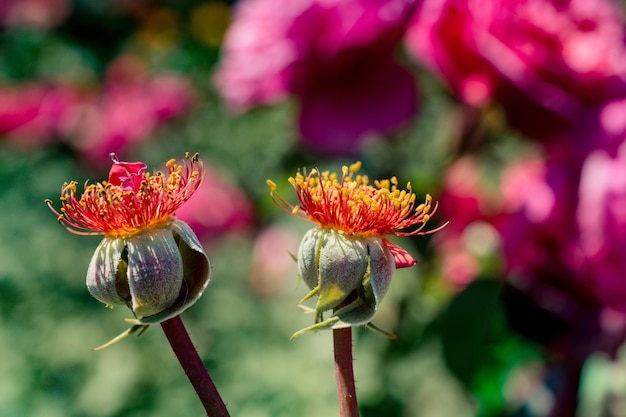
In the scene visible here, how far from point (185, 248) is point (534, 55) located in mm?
375

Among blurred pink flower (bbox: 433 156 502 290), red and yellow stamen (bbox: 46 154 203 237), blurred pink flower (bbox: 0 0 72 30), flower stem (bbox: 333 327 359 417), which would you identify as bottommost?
blurred pink flower (bbox: 0 0 72 30)

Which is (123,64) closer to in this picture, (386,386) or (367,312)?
(386,386)

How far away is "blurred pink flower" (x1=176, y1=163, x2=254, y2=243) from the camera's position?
985mm

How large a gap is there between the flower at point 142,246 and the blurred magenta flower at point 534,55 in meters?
0.35

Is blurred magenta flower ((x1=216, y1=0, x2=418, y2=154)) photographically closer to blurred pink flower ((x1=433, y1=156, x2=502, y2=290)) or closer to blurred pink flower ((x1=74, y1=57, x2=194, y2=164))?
blurred pink flower ((x1=433, y1=156, x2=502, y2=290))

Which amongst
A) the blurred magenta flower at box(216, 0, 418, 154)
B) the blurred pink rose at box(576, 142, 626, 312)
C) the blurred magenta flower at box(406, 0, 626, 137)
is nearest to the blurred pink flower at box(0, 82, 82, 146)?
the blurred magenta flower at box(216, 0, 418, 154)

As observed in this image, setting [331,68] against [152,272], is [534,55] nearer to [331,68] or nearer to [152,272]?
[331,68]

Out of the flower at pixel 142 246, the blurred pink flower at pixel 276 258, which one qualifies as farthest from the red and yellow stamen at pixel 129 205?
the blurred pink flower at pixel 276 258

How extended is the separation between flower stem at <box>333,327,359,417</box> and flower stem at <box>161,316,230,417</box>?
41mm

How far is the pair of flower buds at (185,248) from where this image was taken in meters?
0.27

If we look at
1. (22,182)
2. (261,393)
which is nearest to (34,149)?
(22,182)

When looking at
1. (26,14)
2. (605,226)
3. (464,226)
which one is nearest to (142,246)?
(605,226)

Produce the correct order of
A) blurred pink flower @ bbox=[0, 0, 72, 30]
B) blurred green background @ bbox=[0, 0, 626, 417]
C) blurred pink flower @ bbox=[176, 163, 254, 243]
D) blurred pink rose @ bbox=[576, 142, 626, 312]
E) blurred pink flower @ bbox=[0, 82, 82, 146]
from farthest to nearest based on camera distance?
blurred pink flower @ bbox=[0, 0, 72, 30] < blurred pink flower @ bbox=[0, 82, 82, 146] < blurred pink flower @ bbox=[176, 163, 254, 243] < blurred green background @ bbox=[0, 0, 626, 417] < blurred pink rose @ bbox=[576, 142, 626, 312]

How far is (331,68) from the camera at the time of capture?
2.03 ft
